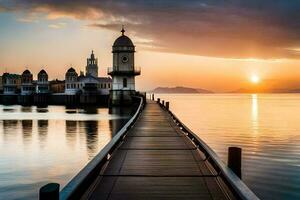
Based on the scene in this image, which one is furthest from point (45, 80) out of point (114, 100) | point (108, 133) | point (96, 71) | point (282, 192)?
point (282, 192)

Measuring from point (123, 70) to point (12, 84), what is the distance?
91.5m

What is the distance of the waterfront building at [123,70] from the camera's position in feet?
225

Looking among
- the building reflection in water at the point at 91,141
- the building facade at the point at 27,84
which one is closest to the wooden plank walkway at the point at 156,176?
the building reflection in water at the point at 91,141

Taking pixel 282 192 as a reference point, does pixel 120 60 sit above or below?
above

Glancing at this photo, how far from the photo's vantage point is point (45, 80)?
13312cm

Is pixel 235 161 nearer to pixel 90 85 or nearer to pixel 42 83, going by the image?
pixel 90 85

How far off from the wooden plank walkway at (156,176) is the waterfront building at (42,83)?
12117cm

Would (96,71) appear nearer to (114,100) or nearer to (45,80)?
(45,80)

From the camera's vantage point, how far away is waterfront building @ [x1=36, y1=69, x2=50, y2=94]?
13038 centimetres

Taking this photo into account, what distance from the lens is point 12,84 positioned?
144375 millimetres

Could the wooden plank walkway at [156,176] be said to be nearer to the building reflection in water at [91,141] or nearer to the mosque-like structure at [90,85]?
the building reflection in water at [91,141]

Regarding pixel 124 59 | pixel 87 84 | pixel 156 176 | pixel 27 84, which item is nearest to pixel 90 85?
pixel 87 84

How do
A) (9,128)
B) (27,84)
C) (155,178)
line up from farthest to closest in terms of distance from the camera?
(27,84), (9,128), (155,178)

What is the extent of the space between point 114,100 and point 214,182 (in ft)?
207
